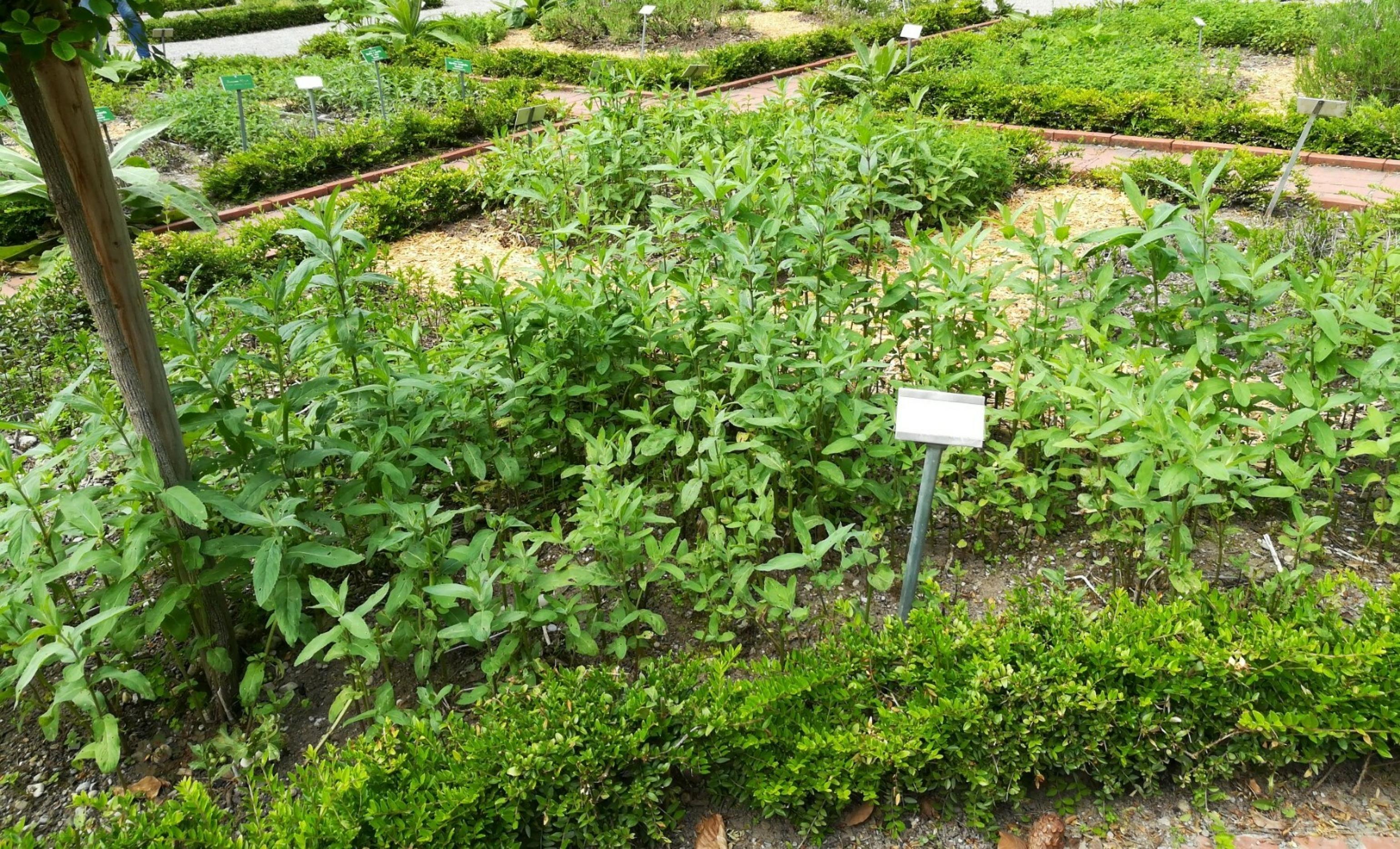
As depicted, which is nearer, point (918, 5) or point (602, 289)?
point (602, 289)

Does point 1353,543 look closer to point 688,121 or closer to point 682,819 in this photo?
point 682,819

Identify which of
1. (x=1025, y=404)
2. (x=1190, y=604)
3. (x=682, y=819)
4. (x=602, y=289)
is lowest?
(x=682, y=819)

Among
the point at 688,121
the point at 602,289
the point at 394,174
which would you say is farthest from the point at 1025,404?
the point at 394,174

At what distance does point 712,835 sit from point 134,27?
7.34 ft

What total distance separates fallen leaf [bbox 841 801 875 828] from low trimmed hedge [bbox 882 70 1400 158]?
6.55 metres

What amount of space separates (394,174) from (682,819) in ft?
22.1

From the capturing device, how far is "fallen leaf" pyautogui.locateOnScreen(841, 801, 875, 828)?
2.20m

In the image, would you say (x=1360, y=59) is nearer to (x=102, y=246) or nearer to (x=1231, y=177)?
(x=1231, y=177)

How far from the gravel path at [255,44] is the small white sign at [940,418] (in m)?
15.4

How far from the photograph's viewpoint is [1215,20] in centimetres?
1247

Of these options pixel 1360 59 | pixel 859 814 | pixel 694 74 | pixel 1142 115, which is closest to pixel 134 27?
pixel 859 814

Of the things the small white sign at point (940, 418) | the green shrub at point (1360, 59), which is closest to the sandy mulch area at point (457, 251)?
the small white sign at point (940, 418)

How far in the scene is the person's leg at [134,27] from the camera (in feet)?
6.05

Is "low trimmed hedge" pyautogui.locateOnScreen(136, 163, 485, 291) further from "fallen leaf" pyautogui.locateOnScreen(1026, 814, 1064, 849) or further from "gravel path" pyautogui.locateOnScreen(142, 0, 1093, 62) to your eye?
"gravel path" pyautogui.locateOnScreen(142, 0, 1093, 62)
